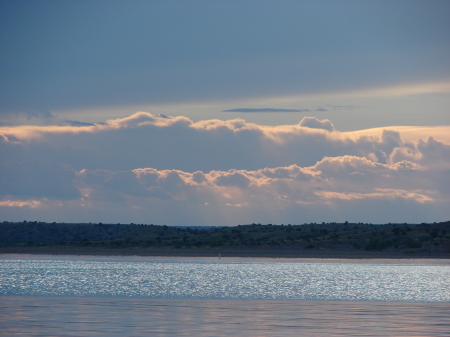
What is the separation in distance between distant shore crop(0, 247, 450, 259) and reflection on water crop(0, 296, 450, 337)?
80.3 meters

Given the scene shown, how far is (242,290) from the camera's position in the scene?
5331 centimetres

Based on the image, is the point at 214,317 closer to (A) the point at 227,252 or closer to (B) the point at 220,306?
(B) the point at 220,306

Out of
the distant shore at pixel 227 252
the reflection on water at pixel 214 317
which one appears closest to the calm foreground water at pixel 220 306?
the reflection on water at pixel 214 317

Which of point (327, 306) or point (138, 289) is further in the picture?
point (138, 289)

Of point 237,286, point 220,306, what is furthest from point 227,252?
Answer: point 220,306

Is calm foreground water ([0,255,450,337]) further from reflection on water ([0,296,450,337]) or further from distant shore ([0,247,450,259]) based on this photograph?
distant shore ([0,247,450,259])

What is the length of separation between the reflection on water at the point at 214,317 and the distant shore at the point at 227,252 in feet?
263

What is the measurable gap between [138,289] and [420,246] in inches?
3216

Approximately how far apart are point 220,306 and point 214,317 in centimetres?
613

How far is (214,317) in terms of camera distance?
33719 mm

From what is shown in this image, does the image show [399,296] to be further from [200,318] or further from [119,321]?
[119,321]

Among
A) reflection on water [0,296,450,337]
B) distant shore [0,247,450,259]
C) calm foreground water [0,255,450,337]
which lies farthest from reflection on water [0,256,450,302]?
distant shore [0,247,450,259]

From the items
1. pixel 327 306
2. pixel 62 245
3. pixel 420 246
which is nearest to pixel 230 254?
pixel 420 246

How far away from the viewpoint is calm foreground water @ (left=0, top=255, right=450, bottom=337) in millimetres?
29094
